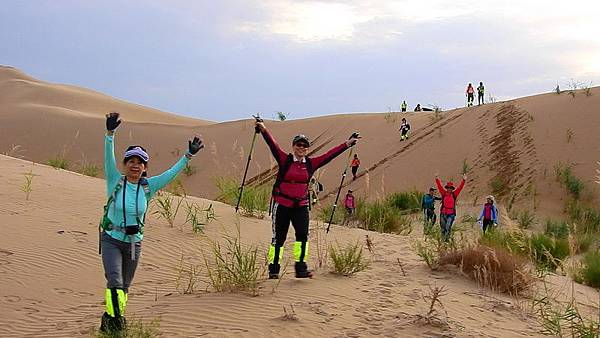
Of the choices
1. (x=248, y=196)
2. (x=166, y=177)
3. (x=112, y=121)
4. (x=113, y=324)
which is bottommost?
(x=113, y=324)

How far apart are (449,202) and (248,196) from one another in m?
3.77

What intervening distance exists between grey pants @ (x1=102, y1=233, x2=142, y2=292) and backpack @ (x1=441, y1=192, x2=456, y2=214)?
765 centimetres

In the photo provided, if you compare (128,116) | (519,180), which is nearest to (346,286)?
(519,180)

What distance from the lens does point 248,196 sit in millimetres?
10438

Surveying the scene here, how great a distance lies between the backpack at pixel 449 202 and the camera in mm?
11359

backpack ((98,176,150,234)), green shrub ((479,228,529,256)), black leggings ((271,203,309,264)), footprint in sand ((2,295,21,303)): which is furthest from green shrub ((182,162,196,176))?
backpack ((98,176,150,234))

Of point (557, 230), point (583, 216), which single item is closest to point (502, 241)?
point (557, 230)

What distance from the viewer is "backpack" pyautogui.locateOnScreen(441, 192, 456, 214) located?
37.3 ft

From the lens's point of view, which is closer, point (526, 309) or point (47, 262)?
point (526, 309)

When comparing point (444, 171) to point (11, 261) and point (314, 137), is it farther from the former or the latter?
point (11, 261)

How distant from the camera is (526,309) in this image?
6.06 m

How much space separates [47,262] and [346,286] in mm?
3478

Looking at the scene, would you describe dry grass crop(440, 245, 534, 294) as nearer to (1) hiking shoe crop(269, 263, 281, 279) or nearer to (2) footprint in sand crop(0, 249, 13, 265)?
(1) hiking shoe crop(269, 263, 281, 279)

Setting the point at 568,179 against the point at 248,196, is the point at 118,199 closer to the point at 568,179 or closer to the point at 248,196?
the point at 248,196
